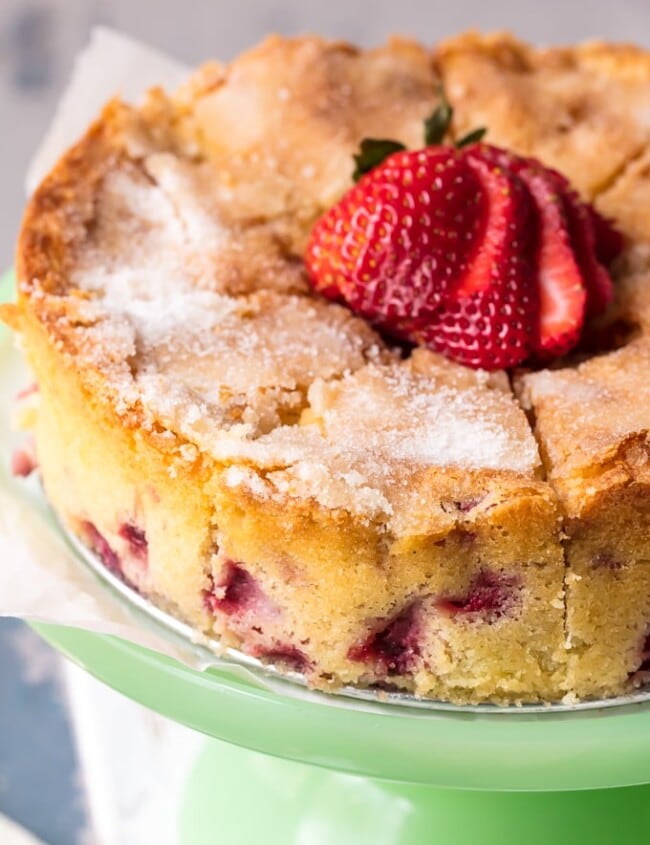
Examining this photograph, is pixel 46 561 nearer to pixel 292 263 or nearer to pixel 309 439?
pixel 309 439

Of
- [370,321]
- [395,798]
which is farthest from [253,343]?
[395,798]

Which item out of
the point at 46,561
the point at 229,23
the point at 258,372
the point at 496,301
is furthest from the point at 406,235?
the point at 229,23

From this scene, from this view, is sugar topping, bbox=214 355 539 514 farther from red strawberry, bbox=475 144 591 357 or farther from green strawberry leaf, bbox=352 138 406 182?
green strawberry leaf, bbox=352 138 406 182

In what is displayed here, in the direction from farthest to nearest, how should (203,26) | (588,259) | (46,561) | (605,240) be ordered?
1. (203,26)
2. (605,240)
3. (588,259)
4. (46,561)

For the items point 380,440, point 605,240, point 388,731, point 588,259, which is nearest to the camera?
point 388,731

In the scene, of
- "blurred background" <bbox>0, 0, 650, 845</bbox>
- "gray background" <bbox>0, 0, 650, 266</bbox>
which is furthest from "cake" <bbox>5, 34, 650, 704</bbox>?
"gray background" <bbox>0, 0, 650, 266</bbox>

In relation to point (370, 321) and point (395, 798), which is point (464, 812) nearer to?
point (395, 798)
